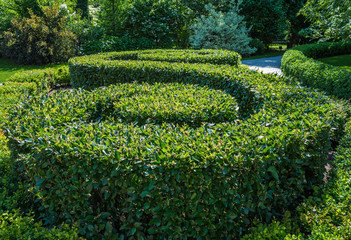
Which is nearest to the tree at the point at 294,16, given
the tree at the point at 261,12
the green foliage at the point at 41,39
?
the tree at the point at 261,12

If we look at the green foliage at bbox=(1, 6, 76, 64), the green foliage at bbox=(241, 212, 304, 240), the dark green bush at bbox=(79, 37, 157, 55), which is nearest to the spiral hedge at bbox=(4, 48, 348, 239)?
the green foliage at bbox=(241, 212, 304, 240)

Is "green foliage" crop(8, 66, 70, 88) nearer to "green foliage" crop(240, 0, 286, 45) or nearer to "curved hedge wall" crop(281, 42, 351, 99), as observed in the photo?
"curved hedge wall" crop(281, 42, 351, 99)

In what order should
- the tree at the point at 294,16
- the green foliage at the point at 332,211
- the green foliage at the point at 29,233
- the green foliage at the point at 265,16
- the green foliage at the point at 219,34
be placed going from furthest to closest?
1. the tree at the point at 294,16
2. the green foliage at the point at 265,16
3. the green foliage at the point at 219,34
4. the green foliage at the point at 29,233
5. the green foliage at the point at 332,211

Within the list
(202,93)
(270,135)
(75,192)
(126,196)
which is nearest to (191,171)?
(126,196)

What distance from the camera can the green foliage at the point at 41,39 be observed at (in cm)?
1591

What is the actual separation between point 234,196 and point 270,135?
98cm

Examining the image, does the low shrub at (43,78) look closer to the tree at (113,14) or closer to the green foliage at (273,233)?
the tree at (113,14)

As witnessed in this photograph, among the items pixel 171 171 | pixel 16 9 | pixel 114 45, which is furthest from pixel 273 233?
pixel 16 9

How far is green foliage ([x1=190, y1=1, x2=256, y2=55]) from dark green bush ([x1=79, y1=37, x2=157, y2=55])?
11.9 feet

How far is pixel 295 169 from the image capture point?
3.45 metres

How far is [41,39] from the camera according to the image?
53.1 ft

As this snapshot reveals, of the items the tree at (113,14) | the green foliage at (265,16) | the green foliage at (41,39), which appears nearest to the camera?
the green foliage at (41,39)

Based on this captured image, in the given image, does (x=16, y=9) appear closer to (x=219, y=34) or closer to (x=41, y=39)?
(x=41, y=39)

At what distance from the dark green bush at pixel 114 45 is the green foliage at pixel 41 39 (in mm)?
973
